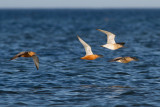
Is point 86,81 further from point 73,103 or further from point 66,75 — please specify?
point 73,103

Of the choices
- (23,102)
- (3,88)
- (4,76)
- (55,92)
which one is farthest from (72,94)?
(4,76)

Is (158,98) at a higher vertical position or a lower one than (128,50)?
lower

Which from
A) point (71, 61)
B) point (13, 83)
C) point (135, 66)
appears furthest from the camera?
point (71, 61)

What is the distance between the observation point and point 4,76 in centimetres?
2567

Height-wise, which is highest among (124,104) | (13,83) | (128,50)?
(128,50)

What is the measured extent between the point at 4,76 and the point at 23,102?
7.24 meters

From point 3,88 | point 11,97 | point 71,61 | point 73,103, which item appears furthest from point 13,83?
point 71,61

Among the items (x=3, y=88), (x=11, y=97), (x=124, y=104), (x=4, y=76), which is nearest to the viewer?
(x=124, y=104)

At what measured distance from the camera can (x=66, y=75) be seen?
86.0ft

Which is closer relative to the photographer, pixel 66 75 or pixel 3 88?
pixel 3 88

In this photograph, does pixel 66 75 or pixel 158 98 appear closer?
pixel 158 98

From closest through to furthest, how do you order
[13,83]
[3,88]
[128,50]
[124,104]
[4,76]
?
A: [124,104], [3,88], [13,83], [4,76], [128,50]

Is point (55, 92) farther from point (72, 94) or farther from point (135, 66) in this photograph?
point (135, 66)

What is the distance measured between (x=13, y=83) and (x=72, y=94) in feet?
15.5
